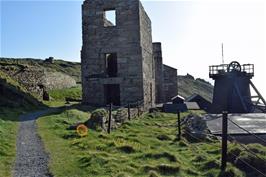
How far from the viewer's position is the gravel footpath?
9.25m

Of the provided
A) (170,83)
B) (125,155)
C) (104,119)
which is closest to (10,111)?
(104,119)

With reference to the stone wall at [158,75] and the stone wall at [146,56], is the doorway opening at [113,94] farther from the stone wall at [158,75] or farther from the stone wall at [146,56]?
the stone wall at [158,75]

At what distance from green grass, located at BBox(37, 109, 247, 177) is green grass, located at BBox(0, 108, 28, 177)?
117 centimetres

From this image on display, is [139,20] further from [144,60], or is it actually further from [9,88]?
[9,88]

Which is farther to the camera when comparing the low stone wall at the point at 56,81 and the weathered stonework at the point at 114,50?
the low stone wall at the point at 56,81

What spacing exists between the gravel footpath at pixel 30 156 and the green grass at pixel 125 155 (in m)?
Answer: 0.27

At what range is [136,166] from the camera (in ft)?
34.1

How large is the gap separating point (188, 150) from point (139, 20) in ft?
55.2

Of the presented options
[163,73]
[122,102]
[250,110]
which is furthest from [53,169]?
[163,73]

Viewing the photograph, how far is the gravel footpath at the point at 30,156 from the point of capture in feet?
30.3

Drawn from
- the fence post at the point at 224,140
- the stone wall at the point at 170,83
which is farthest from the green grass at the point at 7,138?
the stone wall at the point at 170,83

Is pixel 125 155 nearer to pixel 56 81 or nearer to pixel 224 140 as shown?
pixel 224 140

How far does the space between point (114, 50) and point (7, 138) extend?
16.8m

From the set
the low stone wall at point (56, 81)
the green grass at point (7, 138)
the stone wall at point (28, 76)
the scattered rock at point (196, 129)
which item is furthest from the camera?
the low stone wall at point (56, 81)
